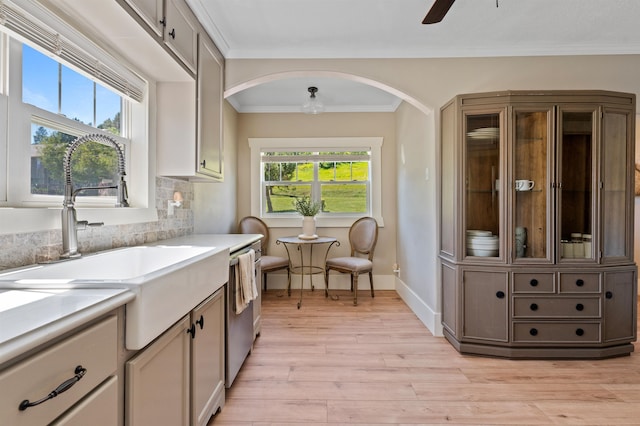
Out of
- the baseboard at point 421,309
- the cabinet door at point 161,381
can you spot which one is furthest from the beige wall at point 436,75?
the cabinet door at point 161,381

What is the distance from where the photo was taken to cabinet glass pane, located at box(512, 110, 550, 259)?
243 cm

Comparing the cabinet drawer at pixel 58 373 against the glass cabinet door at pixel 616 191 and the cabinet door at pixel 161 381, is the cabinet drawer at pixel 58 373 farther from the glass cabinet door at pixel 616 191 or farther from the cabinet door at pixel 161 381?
the glass cabinet door at pixel 616 191

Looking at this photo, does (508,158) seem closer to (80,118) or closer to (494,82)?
(494,82)

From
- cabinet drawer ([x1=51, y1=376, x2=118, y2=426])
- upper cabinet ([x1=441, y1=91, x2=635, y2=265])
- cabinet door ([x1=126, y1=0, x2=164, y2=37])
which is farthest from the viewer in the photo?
upper cabinet ([x1=441, y1=91, x2=635, y2=265])

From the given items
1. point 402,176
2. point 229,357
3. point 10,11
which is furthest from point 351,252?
point 10,11

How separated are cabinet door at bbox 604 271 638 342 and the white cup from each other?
2.82 feet

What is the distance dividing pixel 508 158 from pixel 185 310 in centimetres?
241

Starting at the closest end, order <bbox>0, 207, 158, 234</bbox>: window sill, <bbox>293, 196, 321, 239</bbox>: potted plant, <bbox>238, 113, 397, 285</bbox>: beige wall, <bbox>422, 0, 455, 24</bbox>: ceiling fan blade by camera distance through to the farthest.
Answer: <bbox>0, 207, 158, 234</bbox>: window sill < <bbox>422, 0, 455, 24</bbox>: ceiling fan blade < <bbox>293, 196, 321, 239</bbox>: potted plant < <bbox>238, 113, 397, 285</bbox>: beige wall

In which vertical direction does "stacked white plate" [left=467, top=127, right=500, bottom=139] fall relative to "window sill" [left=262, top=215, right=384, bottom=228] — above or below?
above

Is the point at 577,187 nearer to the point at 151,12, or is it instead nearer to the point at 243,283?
the point at 243,283

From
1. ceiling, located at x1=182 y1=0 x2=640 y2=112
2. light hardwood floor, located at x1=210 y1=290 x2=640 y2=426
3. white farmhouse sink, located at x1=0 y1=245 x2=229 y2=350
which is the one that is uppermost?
ceiling, located at x1=182 y1=0 x2=640 y2=112

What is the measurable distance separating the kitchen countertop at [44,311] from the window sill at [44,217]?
1.22 feet

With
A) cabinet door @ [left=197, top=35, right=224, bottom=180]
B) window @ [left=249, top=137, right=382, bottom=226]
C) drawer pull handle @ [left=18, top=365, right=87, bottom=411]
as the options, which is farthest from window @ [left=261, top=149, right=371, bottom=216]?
drawer pull handle @ [left=18, top=365, right=87, bottom=411]

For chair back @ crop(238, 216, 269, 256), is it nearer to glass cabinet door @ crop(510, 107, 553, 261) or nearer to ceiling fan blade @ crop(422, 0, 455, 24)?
glass cabinet door @ crop(510, 107, 553, 261)
